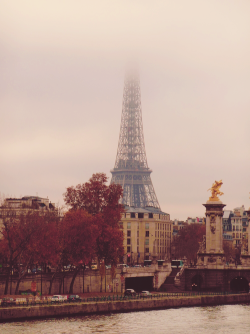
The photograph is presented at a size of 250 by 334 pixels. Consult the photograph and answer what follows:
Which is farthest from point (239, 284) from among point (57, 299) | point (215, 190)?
point (57, 299)

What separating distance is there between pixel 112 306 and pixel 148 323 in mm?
8833

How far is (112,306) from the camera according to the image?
9644cm

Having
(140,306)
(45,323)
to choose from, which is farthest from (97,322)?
(140,306)

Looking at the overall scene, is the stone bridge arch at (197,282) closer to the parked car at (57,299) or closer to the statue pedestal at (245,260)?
the statue pedestal at (245,260)

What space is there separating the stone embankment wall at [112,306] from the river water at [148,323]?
126cm

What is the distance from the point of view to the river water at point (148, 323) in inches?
3219

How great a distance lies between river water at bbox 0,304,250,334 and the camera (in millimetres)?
81750

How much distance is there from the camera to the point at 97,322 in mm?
87438

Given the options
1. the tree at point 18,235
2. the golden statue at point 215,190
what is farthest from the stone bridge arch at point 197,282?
the tree at point 18,235

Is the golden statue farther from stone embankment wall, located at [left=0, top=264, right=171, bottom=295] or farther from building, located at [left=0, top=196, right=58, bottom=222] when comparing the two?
building, located at [left=0, top=196, right=58, bottom=222]

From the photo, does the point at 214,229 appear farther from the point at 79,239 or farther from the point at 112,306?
the point at 112,306

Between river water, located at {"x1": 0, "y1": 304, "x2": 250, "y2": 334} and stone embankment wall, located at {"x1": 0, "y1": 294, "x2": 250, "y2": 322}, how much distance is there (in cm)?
126

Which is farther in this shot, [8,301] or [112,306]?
[112,306]

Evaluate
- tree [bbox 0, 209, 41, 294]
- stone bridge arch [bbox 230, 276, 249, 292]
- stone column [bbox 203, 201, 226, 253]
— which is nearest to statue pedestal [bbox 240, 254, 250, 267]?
stone bridge arch [bbox 230, 276, 249, 292]
